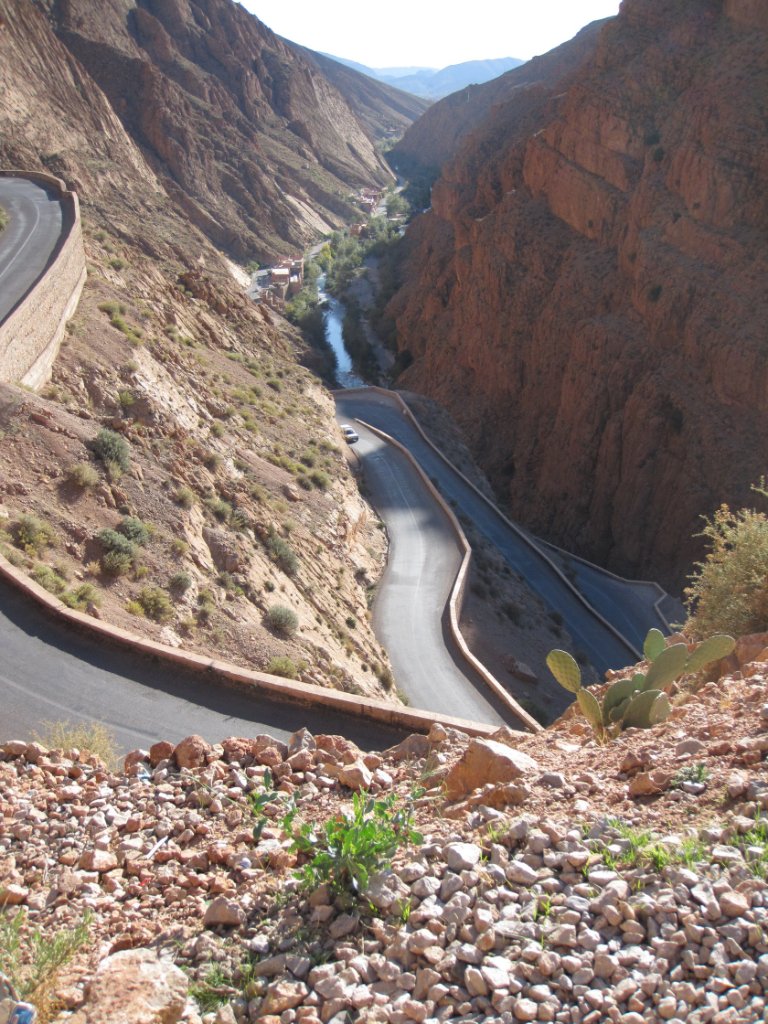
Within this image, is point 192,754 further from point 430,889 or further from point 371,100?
point 371,100

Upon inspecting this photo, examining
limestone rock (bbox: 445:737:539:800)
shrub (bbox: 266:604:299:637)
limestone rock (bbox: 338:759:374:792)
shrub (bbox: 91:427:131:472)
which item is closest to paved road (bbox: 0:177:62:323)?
shrub (bbox: 91:427:131:472)

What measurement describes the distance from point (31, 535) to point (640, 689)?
8906mm

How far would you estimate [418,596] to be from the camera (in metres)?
24.8

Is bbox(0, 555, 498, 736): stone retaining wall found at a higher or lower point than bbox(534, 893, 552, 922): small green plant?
lower

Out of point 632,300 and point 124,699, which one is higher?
point 632,300

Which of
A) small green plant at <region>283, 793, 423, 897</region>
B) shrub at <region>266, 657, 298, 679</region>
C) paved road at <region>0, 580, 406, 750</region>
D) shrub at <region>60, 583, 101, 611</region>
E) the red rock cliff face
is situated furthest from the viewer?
the red rock cliff face

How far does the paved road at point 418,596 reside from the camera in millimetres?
19005

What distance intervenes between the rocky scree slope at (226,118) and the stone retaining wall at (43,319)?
4681 cm

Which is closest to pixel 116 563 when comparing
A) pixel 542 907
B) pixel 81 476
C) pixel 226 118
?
pixel 81 476

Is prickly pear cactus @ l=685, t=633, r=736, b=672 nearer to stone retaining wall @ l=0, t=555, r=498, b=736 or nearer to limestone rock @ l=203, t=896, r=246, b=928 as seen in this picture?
stone retaining wall @ l=0, t=555, r=498, b=736

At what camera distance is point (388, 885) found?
4.92m

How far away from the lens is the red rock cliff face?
3544 cm

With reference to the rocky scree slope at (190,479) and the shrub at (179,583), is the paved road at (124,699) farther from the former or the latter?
the shrub at (179,583)

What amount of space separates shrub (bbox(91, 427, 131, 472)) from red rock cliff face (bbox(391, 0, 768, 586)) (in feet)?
83.1
